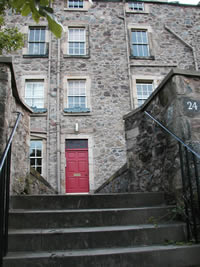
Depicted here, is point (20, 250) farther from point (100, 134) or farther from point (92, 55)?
point (92, 55)

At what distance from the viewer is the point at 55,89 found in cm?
1094

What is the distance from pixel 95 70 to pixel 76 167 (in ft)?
14.3

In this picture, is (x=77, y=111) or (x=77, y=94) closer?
(x=77, y=111)

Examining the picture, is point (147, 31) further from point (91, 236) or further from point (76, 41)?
point (91, 236)

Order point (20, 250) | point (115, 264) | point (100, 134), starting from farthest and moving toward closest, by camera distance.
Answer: point (100, 134) < point (20, 250) < point (115, 264)

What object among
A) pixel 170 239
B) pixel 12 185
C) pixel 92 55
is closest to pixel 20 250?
pixel 12 185

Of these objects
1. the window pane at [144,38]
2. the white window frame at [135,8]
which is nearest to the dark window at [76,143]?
the window pane at [144,38]

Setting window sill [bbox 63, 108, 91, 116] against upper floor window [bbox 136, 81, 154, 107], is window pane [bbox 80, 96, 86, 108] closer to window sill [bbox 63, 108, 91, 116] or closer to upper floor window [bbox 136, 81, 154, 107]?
window sill [bbox 63, 108, 91, 116]

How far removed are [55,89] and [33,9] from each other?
31.3ft

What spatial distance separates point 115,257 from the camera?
2408mm

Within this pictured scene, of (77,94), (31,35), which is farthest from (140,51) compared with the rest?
(31,35)

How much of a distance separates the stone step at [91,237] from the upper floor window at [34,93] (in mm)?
8568

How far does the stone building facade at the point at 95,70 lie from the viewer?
10242 mm

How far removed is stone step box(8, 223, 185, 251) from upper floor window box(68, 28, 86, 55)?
10.1 metres
